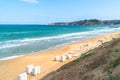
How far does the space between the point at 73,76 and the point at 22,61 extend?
10.2m

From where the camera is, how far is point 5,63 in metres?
15.1

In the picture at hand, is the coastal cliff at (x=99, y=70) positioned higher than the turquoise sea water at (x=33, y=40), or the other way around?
the coastal cliff at (x=99, y=70)

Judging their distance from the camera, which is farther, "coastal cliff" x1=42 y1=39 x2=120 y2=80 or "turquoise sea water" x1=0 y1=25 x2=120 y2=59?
"turquoise sea water" x1=0 y1=25 x2=120 y2=59

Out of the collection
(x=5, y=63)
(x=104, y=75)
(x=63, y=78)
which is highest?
(x=104, y=75)

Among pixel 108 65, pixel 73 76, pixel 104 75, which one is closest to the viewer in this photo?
pixel 104 75

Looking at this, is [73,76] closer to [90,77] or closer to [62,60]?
[90,77]

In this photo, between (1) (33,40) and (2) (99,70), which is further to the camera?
(1) (33,40)

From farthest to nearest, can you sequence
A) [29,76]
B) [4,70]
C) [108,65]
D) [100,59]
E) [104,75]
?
[4,70] → [29,76] → [100,59] → [108,65] → [104,75]

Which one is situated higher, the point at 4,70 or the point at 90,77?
the point at 90,77

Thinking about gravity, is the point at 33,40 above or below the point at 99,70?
below

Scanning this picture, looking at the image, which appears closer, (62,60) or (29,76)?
(29,76)

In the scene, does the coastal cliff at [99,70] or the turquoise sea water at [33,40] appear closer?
the coastal cliff at [99,70]

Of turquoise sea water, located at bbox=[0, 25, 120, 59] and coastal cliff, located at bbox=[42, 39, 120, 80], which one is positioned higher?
coastal cliff, located at bbox=[42, 39, 120, 80]

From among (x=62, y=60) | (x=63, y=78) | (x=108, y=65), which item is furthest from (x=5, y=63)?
(x=108, y=65)
